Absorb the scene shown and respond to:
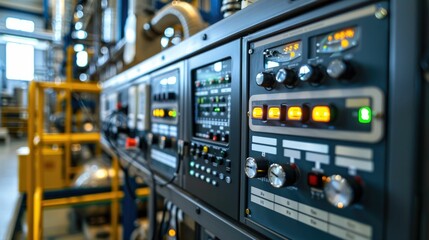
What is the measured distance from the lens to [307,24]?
18.9 inches

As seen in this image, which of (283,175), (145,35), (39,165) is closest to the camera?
(283,175)

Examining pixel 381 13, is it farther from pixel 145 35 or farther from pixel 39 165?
pixel 39 165

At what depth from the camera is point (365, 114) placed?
39 centimetres

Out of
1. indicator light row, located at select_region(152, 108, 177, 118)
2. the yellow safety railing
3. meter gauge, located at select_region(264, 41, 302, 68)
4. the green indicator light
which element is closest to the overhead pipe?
indicator light row, located at select_region(152, 108, 177, 118)

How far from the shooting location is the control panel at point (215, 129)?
2.18 ft

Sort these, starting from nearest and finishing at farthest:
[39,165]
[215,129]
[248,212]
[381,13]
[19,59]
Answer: [381,13] < [248,212] < [215,129] < [39,165] < [19,59]

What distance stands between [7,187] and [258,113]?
4737 mm

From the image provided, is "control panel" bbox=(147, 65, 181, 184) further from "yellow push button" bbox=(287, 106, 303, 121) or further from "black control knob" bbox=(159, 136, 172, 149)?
"yellow push button" bbox=(287, 106, 303, 121)

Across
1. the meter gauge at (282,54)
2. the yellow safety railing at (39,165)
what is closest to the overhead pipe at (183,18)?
the meter gauge at (282,54)

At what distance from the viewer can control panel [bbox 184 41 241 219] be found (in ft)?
2.18

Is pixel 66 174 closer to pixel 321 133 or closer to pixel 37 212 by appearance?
pixel 37 212

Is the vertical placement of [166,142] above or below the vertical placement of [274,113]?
below

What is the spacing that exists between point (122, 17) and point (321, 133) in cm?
211

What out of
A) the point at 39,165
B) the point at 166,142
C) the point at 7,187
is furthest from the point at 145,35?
the point at 7,187
